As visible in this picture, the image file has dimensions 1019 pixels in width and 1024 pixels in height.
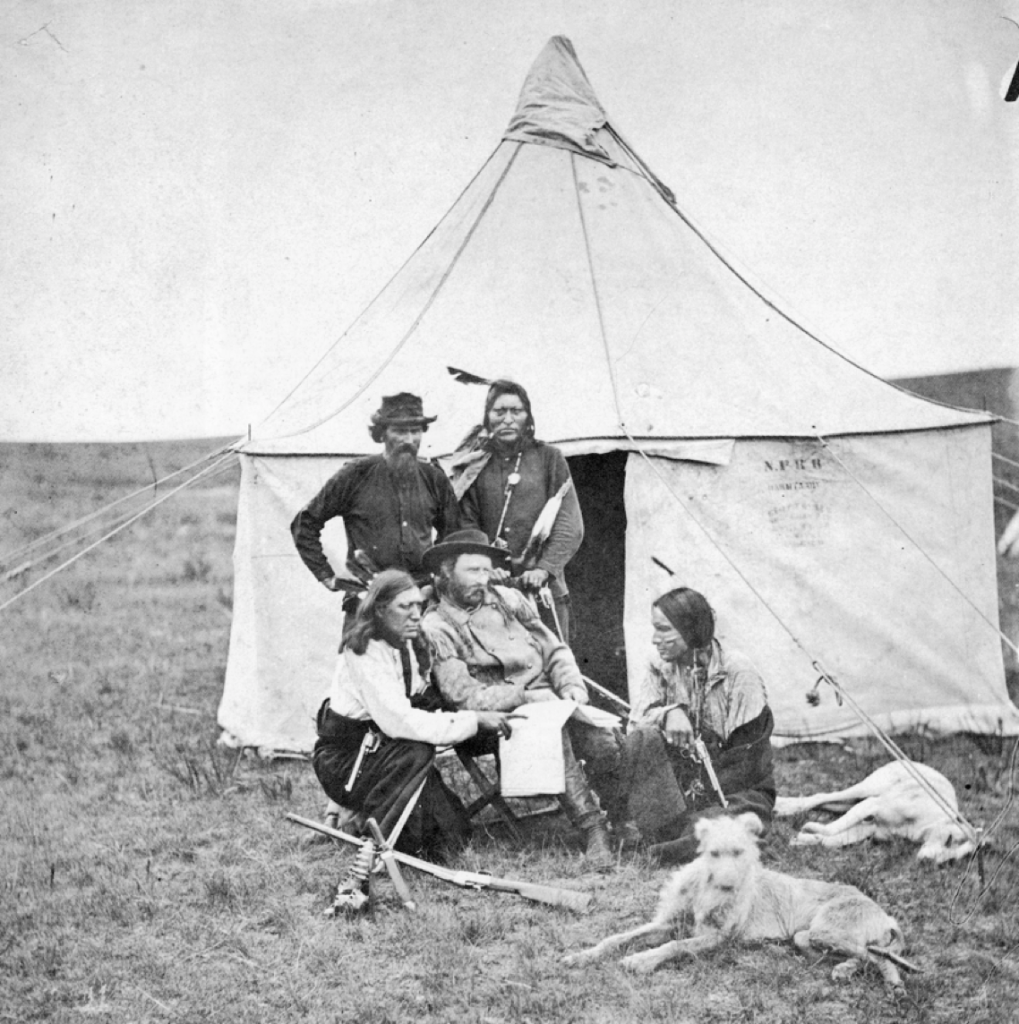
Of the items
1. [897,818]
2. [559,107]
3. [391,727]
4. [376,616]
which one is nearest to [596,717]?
[391,727]

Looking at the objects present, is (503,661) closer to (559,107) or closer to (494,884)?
(494,884)

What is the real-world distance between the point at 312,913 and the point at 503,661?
41.9 inches

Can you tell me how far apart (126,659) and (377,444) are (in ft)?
8.89

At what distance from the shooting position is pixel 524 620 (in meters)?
3.92

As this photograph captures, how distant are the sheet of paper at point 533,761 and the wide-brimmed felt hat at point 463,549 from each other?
684 millimetres

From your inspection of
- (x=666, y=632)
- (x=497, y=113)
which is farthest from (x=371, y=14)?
(x=666, y=632)

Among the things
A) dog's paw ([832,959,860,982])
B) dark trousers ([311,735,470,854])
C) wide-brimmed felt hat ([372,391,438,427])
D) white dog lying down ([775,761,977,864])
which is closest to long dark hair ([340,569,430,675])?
dark trousers ([311,735,470,854])

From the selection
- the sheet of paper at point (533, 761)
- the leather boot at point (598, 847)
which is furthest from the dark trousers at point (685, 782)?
the sheet of paper at point (533, 761)

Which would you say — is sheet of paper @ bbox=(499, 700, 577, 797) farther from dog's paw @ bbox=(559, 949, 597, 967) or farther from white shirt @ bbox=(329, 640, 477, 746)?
dog's paw @ bbox=(559, 949, 597, 967)

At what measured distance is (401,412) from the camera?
4242 mm

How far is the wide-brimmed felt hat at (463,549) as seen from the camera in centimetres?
391

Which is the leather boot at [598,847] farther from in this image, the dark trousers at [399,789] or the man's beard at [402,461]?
the man's beard at [402,461]

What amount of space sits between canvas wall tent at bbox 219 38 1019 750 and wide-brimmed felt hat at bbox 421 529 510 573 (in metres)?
0.42

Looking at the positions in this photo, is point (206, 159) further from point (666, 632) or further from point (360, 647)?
point (666, 632)
